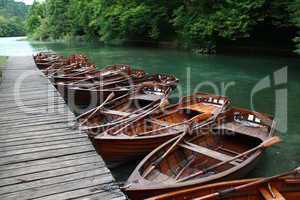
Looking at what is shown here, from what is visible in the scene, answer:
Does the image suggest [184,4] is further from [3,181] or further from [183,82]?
[3,181]

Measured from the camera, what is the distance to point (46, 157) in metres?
5.56

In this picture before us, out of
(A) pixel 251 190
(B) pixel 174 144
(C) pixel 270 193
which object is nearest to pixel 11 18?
(B) pixel 174 144

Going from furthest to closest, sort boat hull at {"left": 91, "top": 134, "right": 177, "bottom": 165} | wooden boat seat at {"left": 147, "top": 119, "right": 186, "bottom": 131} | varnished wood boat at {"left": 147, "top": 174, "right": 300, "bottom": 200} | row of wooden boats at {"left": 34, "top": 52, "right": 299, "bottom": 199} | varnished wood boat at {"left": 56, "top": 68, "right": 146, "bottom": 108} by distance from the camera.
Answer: varnished wood boat at {"left": 56, "top": 68, "right": 146, "bottom": 108}
wooden boat seat at {"left": 147, "top": 119, "right": 186, "bottom": 131}
boat hull at {"left": 91, "top": 134, "right": 177, "bottom": 165}
row of wooden boats at {"left": 34, "top": 52, "right": 299, "bottom": 199}
varnished wood boat at {"left": 147, "top": 174, "right": 300, "bottom": 200}

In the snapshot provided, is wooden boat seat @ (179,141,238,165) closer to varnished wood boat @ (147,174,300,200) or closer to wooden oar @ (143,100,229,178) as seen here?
wooden oar @ (143,100,229,178)

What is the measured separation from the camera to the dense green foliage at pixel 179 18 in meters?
25.7

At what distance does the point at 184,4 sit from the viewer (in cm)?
3334

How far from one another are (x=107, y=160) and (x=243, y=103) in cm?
773

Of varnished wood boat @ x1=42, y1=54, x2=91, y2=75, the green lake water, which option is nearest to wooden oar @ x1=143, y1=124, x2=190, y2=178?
the green lake water

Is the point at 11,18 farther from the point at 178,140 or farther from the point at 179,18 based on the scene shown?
the point at 178,140

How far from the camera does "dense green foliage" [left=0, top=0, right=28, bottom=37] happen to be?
114 meters

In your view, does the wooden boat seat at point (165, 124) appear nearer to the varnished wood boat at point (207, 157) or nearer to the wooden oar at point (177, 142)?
the wooden oar at point (177, 142)

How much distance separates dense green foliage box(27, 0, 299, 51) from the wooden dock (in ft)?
62.1

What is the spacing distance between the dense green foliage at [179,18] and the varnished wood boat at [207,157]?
52.9 ft

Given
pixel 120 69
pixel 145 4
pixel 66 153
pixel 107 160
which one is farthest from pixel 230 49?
pixel 66 153
